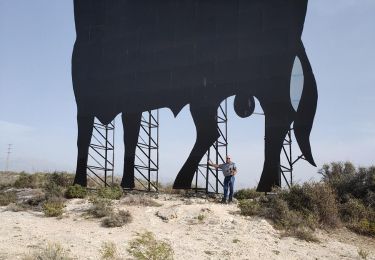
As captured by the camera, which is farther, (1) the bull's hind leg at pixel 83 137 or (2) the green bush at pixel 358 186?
(1) the bull's hind leg at pixel 83 137

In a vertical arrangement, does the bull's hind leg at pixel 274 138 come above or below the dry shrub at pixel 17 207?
above

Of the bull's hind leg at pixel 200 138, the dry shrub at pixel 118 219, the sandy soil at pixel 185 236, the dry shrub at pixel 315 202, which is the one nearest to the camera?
the sandy soil at pixel 185 236

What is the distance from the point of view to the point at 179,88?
10969mm

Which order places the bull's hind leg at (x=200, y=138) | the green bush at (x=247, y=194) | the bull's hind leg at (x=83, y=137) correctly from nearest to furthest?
1. the green bush at (x=247, y=194)
2. the bull's hind leg at (x=200, y=138)
3. the bull's hind leg at (x=83, y=137)

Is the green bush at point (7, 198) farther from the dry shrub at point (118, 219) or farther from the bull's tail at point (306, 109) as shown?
the bull's tail at point (306, 109)

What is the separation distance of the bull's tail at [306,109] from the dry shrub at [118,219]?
3998 millimetres

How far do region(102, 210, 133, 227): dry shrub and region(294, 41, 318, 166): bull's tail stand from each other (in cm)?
400

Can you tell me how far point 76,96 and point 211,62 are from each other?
417 centimetres

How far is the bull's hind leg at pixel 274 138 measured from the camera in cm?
970

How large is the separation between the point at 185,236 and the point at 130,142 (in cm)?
480

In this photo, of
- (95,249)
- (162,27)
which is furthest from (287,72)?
(95,249)

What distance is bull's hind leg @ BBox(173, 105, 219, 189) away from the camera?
10430mm

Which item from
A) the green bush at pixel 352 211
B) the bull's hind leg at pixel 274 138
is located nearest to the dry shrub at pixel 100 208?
the bull's hind leg at pixel 274 138

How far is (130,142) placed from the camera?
38.6 ft
